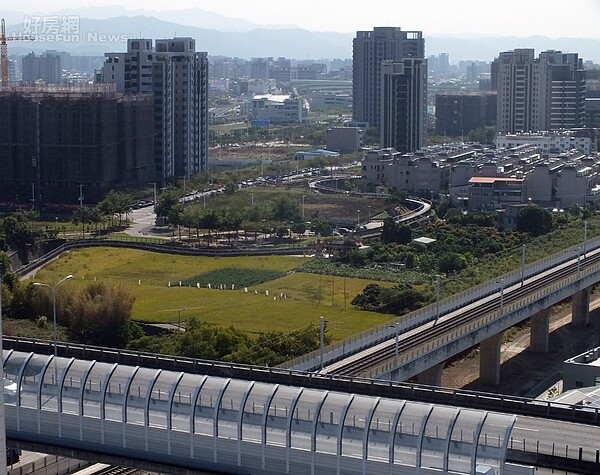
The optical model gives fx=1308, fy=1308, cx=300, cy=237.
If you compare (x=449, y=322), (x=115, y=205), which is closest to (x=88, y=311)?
(x=449, y=322)

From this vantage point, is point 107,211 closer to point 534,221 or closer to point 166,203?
point 166,203

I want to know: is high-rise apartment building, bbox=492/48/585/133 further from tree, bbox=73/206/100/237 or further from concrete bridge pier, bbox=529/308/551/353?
concrete bridge pier, bbox=529/308/551/353

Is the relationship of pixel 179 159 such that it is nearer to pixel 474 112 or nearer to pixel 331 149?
pixel 331 149

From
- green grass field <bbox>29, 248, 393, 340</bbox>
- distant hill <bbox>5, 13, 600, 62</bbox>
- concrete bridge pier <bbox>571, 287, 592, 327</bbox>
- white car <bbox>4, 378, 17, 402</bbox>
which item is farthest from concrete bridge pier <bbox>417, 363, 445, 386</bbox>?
distant hill <bbox>5, 13, 600, 62</bbox>

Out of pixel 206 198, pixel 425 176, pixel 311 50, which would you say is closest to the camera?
pixel 206 198

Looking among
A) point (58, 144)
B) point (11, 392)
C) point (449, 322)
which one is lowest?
point (449, 322)

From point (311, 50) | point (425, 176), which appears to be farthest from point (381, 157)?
point (311, 50)

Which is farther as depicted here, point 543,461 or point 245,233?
point 245,233
